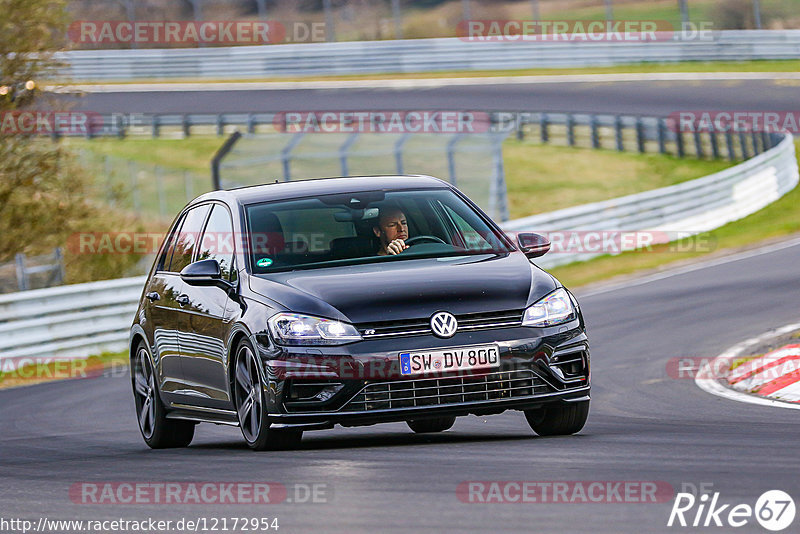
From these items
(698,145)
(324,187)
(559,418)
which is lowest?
(698,145)

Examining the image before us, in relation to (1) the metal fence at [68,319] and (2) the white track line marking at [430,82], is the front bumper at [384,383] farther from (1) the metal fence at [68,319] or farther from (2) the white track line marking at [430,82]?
(2) the white track line marking at [430,82]

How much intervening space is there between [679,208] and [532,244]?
684 inches

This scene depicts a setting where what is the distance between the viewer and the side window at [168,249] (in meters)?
10.3

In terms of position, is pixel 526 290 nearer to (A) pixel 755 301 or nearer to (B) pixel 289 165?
(A) pixel 755 301

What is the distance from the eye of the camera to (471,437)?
29.6 ft

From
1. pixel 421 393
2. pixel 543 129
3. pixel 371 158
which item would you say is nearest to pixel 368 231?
pixel 421 393

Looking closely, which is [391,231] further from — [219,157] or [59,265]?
[219,157]

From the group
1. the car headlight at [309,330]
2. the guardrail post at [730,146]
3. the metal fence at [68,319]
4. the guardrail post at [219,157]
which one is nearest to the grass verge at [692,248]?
the guardrail post at [219,157]

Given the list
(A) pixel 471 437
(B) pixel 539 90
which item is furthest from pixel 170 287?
(B) pixel 539 90

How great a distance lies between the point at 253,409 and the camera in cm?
834

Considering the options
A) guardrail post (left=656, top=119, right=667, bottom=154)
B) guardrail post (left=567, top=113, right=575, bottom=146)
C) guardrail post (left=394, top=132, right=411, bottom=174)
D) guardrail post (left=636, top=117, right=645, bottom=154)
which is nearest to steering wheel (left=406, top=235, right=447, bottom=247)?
guardrail post (left=394, top=132, right=411, bottom=174)

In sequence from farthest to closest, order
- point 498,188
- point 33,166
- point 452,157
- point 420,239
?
point 498,188
point 452,157
point 33,166
point 420,239

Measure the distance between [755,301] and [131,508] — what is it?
1186 centimetres

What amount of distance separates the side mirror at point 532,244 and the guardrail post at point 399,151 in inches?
665
